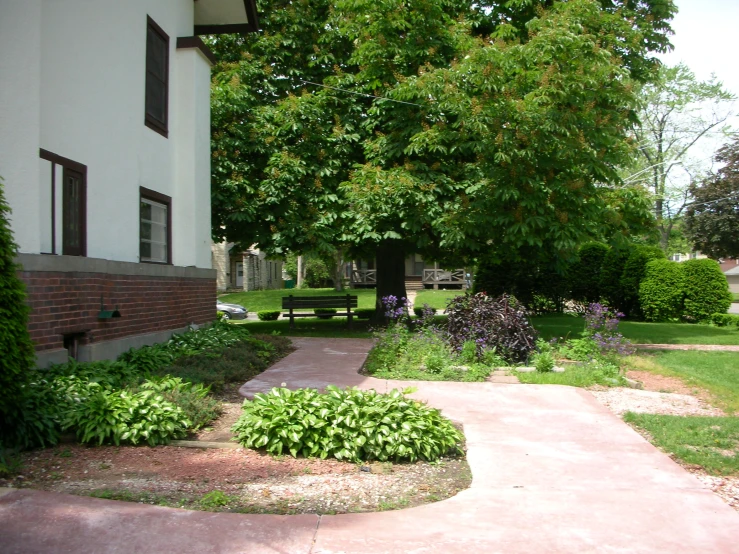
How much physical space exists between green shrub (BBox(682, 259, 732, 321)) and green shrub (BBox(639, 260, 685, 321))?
0.78 feet

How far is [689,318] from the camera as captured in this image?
2109cm

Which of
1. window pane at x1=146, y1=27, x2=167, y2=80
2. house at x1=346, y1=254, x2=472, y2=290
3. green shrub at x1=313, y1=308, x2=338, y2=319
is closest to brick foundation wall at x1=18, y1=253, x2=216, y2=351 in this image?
window pane at x1=146, y1=27, x2=167, y2=80

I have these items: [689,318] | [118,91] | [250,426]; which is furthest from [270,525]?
[689,318]

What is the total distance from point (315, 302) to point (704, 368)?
30.8ft

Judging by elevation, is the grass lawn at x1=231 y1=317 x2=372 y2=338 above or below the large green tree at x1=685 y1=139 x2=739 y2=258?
below

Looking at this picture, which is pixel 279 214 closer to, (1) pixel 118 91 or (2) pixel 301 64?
(2) pixel 301 64

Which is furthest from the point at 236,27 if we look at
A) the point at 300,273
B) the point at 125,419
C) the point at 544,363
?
the point at 300,273

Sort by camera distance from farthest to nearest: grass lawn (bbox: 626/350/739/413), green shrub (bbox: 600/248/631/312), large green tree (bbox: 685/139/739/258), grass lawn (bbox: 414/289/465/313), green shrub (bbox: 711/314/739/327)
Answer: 1. large green tree (bbox: 685/139/739/258)
2. grass lawn (bbox: 414/289/465/313)
3. green shrub (bbox: 600/248/631/312)
4. green shrub (bbox: 711/314/739/327)
5. grass lawn (bbox: 626/350/739/413)

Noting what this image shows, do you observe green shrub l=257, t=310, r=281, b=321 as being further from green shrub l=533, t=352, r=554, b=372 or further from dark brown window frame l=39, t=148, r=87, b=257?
dark brown window frame l=39, t=148, r=87, b=257

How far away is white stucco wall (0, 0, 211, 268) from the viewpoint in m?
6.67

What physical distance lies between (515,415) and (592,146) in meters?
6.32

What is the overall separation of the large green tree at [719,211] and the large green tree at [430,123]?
27833 millimetres

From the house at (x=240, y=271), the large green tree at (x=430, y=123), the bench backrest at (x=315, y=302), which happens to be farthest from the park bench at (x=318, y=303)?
the house at (x=240, y=271)

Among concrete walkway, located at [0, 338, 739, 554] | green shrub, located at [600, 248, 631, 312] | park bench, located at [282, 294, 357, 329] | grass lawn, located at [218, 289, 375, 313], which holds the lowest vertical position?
concrete walkway, located at [0, 338, 739, 554]
